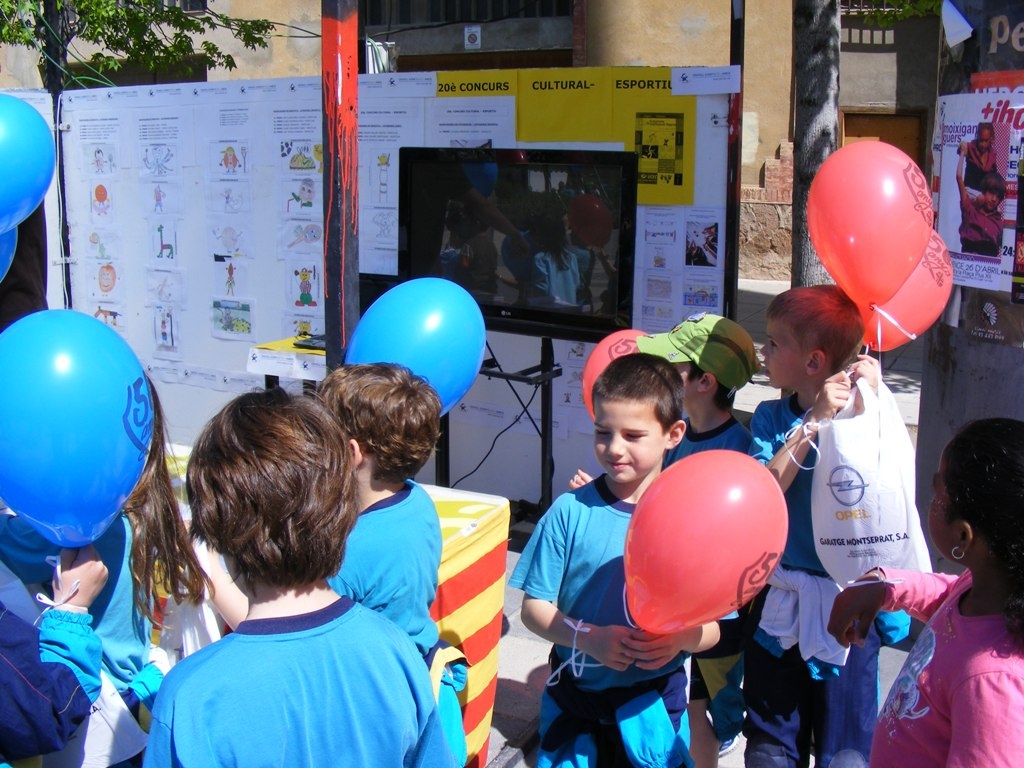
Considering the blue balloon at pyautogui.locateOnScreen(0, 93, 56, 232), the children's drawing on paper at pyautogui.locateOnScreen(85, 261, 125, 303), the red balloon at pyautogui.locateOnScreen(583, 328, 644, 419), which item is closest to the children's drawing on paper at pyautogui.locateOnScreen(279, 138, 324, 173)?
the children's drawing on paper at pyautogui.locateOnScreen(85, 261, 125, 303)

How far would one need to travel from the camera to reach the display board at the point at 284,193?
5188mm

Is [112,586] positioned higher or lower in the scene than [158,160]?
lower

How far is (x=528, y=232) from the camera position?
5352 millimetres

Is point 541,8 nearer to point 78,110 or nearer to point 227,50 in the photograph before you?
point 227,50

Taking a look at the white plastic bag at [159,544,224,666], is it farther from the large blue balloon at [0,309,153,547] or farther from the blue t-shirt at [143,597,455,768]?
the blue t-shirt at [143,597,455,768]

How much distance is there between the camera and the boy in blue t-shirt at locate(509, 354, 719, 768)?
95.0 inches

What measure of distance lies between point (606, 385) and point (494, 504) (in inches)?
42.8

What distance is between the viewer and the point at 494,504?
347 centimetres

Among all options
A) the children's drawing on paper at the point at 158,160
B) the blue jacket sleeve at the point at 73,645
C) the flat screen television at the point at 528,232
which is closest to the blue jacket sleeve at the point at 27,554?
the blue jacket sleeve at the point at 73,645

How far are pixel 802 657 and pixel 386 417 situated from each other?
4.04ft

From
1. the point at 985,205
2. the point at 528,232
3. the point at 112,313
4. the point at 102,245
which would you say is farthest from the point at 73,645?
the point at 102,245

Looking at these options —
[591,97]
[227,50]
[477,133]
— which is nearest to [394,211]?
[477,133]

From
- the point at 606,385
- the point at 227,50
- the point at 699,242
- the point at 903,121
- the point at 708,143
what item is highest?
the point at 227,50

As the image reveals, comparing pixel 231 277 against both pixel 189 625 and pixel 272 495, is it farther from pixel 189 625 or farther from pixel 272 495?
pixel 272 495
